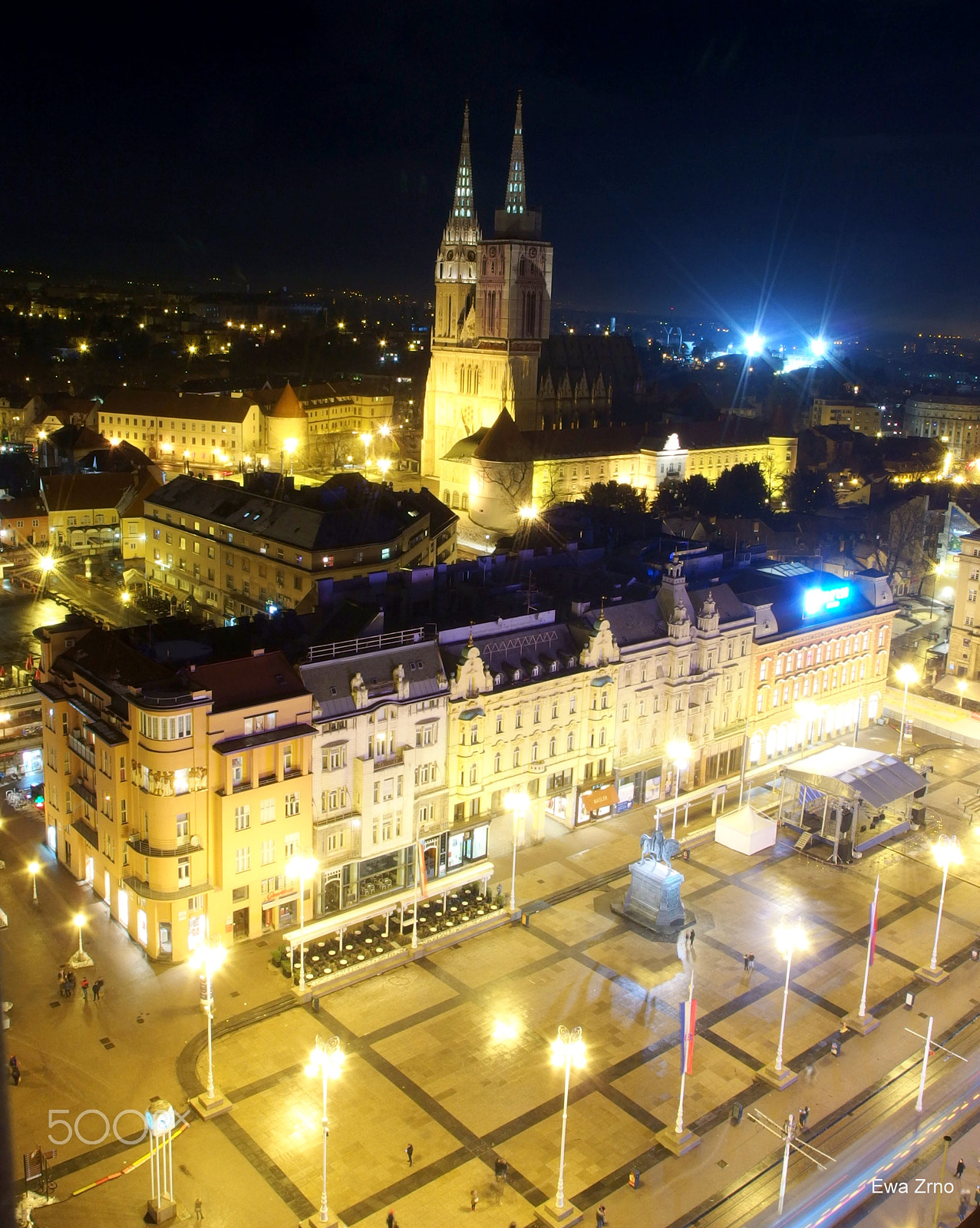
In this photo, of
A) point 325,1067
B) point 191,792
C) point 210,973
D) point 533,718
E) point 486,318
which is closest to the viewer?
point 325,1067

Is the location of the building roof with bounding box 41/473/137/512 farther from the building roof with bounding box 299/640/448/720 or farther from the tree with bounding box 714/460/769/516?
the building roof with bounding box 299/640/448/720

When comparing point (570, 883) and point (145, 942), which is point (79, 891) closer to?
point (145, 942)

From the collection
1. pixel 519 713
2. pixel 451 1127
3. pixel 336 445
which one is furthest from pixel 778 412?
pixel 451 1127

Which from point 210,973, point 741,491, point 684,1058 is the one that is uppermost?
point 741,491

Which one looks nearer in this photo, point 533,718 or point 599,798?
point 533,718

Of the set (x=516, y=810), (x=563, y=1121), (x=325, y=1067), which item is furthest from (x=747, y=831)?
(x=325, y=1067)

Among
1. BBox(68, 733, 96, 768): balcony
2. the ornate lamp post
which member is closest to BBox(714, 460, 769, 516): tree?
BBox(68, 733, 96, 768): balcony

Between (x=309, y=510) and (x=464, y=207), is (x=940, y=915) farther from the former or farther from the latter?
(x=464, y=207)

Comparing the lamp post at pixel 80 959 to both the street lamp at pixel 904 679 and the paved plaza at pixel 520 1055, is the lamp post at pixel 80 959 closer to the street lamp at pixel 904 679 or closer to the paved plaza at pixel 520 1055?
the paved plaza at pixel 520 1055
